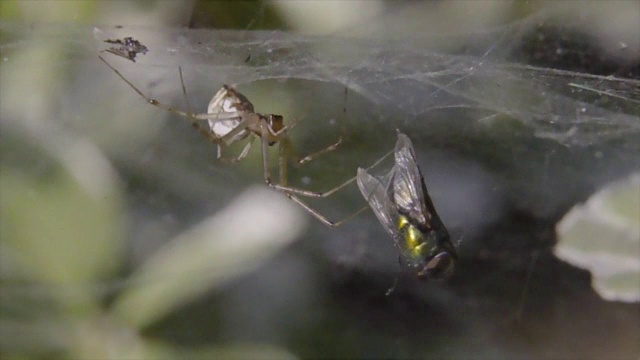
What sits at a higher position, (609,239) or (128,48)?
(128,48)

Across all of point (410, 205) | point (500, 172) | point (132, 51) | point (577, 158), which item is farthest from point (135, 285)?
point (577, 158)

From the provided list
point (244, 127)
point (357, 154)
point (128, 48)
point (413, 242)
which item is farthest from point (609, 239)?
point (128, 48)

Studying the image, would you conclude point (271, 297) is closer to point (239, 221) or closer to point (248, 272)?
point (248, 272)

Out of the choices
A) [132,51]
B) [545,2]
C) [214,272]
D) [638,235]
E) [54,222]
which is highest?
[132,51]

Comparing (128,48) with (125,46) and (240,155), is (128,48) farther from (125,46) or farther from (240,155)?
(240,155)

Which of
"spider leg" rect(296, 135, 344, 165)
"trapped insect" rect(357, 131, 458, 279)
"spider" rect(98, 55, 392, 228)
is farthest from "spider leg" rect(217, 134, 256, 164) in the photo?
"trapped insect" rect(357, 131, 458, 279)

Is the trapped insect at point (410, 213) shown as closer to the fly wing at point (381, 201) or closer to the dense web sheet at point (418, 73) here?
the fly wing at point (381, 201)
